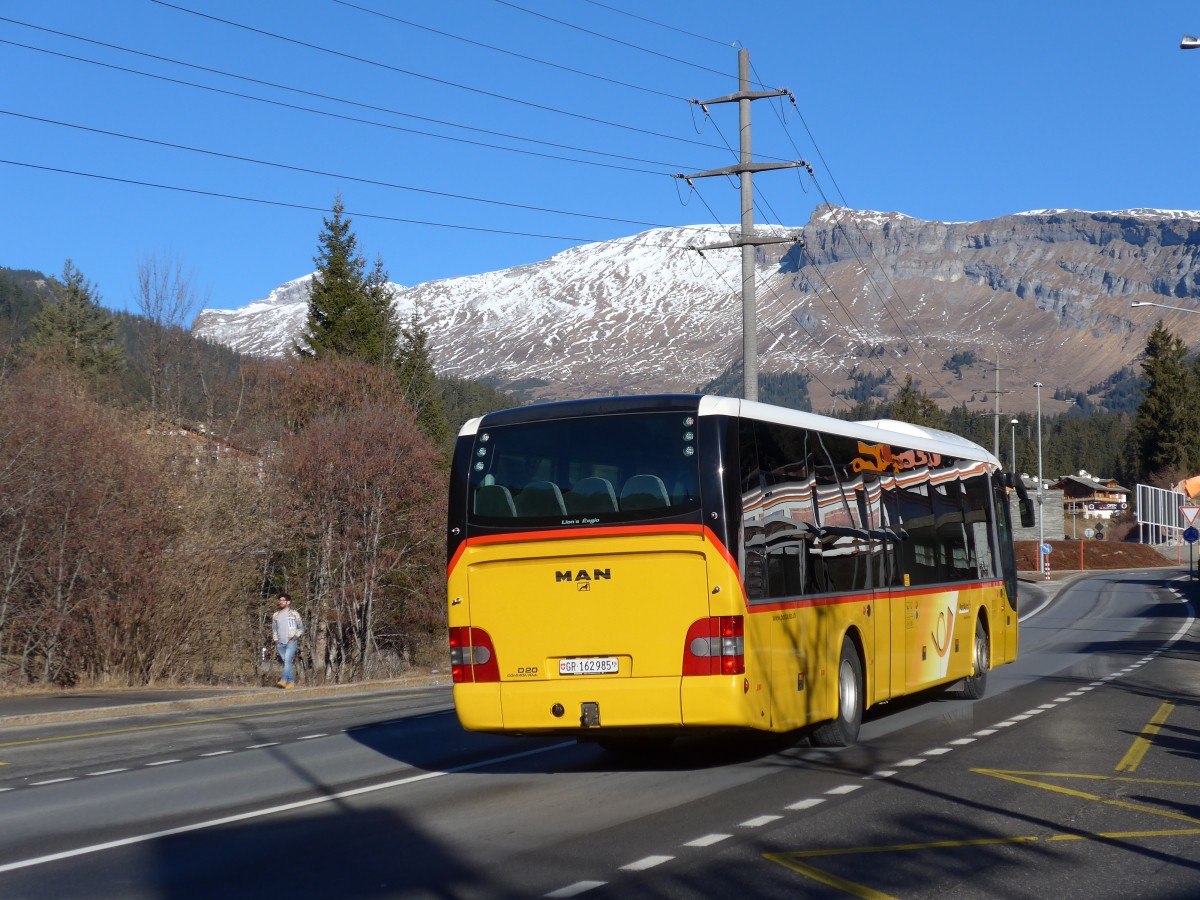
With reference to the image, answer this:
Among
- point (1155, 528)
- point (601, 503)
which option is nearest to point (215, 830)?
point (601, 503)

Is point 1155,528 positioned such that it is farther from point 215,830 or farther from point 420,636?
point 215,830

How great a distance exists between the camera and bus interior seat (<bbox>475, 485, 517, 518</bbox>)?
12.0 m

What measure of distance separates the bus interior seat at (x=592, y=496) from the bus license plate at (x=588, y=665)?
46.7 inches

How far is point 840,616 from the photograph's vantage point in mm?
13367

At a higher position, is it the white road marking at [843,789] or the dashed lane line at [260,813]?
the white road marking at [843,789]

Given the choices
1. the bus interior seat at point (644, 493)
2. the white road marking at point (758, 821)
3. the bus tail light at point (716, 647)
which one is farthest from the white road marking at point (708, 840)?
the bus interior seat at point (644, 493)

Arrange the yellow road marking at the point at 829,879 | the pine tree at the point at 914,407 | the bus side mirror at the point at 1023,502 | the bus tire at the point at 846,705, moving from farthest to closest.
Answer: the pine tree at the point at 914,407 → the bus side mirror at the point at 1023,502 → the bus tire at the point at 846,705 → the yellow road marking at the point at 829,879

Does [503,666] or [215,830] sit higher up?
[503,666]

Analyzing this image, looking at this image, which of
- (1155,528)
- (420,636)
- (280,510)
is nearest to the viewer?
(280,510)

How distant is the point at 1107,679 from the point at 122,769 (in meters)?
15.4

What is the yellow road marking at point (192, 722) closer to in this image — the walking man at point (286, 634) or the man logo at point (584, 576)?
the walking man at point (286, 634)

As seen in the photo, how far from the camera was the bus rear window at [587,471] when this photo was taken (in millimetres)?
11453

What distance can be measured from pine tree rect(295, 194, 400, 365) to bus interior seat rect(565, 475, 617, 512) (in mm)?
48058

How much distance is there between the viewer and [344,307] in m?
60.9
